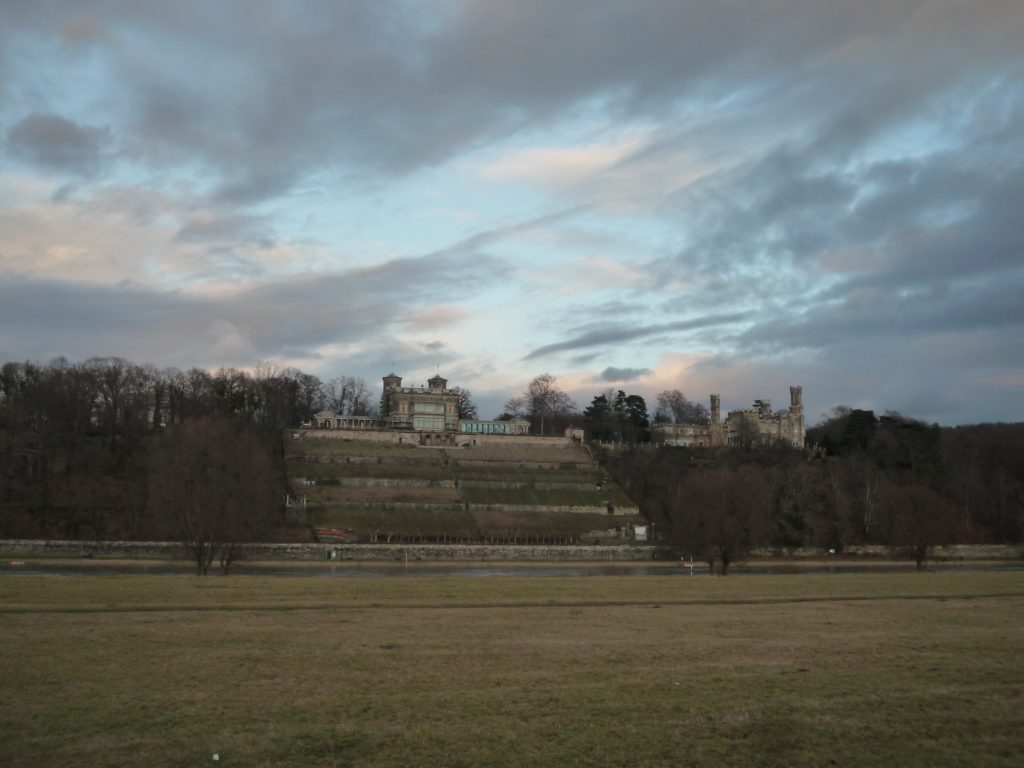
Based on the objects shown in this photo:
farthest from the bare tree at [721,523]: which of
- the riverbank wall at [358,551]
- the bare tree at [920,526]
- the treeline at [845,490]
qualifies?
the riverbank wall at [358,551]

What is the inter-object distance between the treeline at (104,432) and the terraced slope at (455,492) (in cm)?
607

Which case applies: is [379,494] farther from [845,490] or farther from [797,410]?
[797,410]

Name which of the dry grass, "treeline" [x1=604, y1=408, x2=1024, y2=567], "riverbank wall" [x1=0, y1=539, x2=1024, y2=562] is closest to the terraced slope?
the dry grass

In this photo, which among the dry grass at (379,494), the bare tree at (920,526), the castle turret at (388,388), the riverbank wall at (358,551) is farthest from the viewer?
the castle turret at (388,388)

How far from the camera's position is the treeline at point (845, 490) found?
58594 millimetres

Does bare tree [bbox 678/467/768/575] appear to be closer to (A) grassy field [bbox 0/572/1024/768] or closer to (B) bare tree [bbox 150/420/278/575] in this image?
(B) bare tree [bbox 150/420/278/575]

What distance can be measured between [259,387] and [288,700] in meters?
127

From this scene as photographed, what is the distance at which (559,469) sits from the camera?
12012 cm

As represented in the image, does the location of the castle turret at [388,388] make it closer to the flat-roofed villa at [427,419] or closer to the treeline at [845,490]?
the flat-roofed villa at [427,419]

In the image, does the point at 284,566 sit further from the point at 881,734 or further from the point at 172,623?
the point at 881,734

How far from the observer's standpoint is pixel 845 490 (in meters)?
102

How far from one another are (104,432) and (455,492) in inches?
1765

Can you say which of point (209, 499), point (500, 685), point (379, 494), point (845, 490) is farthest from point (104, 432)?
point (500, 685)

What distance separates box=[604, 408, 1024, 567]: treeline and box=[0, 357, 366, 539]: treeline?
31.1m
